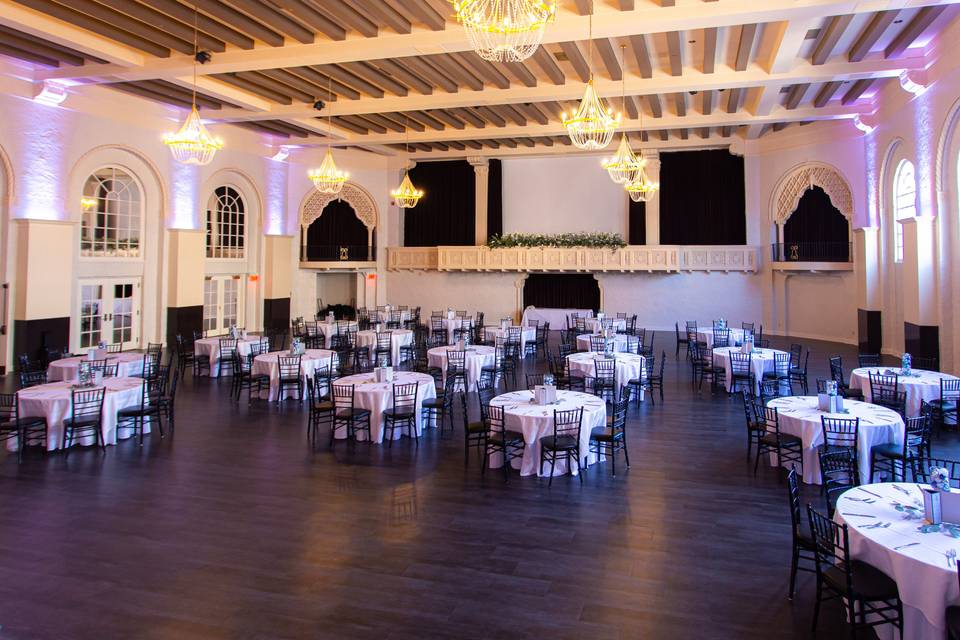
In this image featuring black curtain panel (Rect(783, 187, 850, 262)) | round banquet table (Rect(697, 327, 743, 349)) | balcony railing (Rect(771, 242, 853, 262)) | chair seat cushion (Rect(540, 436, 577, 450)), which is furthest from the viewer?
black curtain panel (Rect(783, 187, 850, 262))

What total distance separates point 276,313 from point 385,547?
19223 mm

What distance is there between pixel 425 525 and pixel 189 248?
53.1ft

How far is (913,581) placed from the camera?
3.88 m

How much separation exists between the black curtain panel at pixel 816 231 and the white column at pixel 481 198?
11.3 m

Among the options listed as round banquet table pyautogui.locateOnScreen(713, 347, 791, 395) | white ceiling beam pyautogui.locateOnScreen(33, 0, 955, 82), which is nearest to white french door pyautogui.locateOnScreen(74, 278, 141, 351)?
white ceiling beam pyautogui.locateOnScreen(33, 0, 955, 82)

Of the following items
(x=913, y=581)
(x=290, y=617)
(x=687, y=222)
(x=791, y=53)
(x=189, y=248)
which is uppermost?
(x=791, y=53)

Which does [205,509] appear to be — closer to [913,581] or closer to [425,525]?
[425,525]

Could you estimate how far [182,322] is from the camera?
19.2 metres

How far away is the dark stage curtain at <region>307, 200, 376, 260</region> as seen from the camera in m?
26.1

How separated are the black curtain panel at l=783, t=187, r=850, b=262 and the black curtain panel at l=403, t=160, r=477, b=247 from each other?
1202 cm

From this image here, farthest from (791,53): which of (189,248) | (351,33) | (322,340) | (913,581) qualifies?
(189,248)

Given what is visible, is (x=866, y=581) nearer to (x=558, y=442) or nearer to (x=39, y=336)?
(x=558, y=442)

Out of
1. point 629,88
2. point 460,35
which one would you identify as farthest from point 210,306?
point 629,88

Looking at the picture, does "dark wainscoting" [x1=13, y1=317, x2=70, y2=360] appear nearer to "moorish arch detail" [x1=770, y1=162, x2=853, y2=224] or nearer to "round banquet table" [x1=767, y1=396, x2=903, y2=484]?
"round banquet table" [x1=767, y1=396, x2=903, y2=484]
